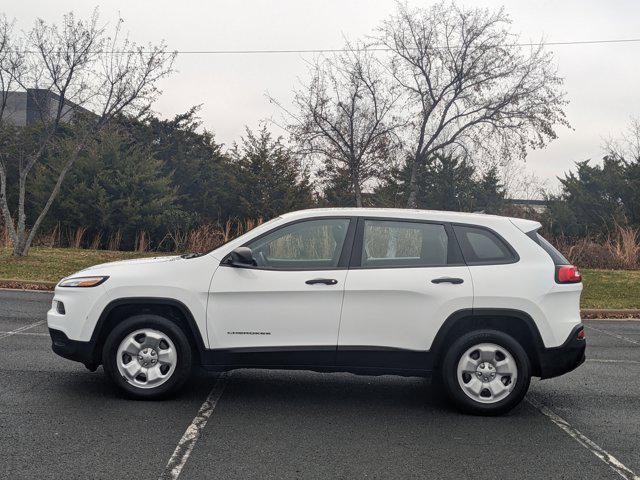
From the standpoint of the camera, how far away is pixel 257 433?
189 inches

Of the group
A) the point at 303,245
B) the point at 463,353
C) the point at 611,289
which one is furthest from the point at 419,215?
the point at 611,289

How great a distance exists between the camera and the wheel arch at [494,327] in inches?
209

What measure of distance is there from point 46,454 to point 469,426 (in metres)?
3.12

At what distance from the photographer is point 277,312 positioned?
532 cm

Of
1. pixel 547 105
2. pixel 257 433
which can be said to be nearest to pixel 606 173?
pixel 547 105

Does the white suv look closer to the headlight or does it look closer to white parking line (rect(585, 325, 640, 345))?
the headlight

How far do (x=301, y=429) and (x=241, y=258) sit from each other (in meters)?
1.42

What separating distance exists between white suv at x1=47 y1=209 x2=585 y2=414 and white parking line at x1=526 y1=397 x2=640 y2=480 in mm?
398

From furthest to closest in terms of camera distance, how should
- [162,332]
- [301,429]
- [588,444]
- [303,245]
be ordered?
Answer: [303,245] < [162,332] < [301,429] < [588,444]

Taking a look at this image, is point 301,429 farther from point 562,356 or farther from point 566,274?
point 566,274

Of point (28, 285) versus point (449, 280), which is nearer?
point (449, 280)

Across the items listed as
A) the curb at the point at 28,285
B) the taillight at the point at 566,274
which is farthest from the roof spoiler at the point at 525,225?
the curb at the point at 28,285

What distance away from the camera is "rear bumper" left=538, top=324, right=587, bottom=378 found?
5332 mm

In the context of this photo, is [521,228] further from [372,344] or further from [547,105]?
[547,105]
